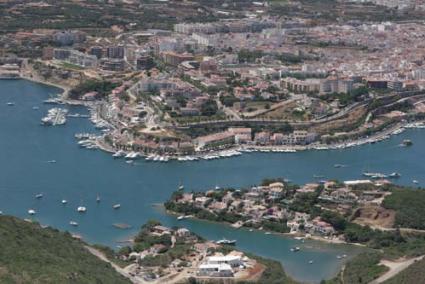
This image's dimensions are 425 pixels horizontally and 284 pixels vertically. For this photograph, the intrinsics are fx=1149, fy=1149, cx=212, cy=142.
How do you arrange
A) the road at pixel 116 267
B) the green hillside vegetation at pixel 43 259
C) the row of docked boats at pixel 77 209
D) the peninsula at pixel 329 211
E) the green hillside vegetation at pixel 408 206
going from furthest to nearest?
the row of docked boats at pixel 77 209 → the green hillside vegetation at pixel 408 206 → the peninsula at pixel 329 211 → the road at pixel 116 267 → the green hillside vegetation at pixel 43 259

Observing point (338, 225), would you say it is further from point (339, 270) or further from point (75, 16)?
point (75, 16)

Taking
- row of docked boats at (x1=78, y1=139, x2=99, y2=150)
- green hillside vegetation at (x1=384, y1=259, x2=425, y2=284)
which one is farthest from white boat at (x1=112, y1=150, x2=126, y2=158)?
green hillside vegetation at (x1=384, y1=259, x2=425, y2=284)

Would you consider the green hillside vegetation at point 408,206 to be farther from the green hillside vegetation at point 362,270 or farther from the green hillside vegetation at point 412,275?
the green hillside vegetation at point 412,275

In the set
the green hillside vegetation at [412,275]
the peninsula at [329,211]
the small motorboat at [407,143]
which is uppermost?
the green hillside vegetation at [412,275]

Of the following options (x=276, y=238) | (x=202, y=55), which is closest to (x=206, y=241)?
(x=276, y=238)

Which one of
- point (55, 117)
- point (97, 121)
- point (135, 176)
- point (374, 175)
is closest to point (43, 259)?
point (135, 176)

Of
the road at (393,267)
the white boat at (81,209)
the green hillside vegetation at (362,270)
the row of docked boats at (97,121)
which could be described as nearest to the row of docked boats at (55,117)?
the row of docked boats at (97,121)

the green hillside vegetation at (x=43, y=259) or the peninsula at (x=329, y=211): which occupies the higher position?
the green hillside vegetation at (x=43, y=259)
